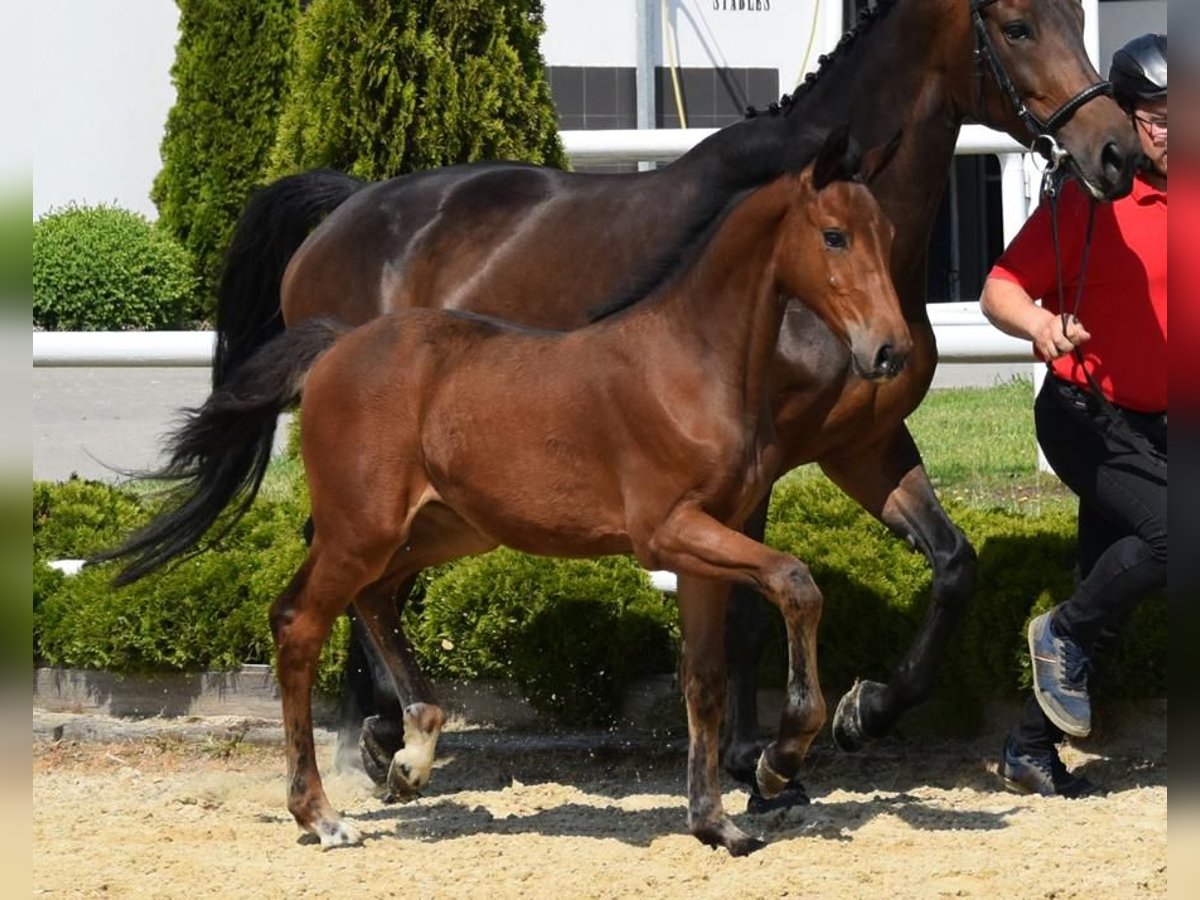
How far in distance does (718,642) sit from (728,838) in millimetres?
505

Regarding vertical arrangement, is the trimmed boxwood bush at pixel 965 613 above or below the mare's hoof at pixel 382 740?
above

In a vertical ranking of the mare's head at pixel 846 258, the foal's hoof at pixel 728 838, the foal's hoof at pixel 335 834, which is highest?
the mare's head at pixel 846 258

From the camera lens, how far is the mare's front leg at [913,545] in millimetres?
5566

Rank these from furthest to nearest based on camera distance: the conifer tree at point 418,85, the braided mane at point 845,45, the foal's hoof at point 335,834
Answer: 1. the conifer tree at point 418,85
2. the braided mane at point 845,45
3. the foal's hoof at point 335,834

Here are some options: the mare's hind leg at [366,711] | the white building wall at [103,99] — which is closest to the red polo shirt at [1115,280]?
the mare's hind leg at [366,711]

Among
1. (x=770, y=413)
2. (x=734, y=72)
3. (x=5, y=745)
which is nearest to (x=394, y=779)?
(x=770, y=413)

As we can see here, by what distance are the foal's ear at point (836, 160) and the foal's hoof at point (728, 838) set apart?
163cm

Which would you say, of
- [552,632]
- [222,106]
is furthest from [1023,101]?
[222,106]

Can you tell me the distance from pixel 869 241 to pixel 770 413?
24.1 inches

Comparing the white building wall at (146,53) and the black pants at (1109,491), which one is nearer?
the black pants at (1109,491)

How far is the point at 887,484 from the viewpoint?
571 cm

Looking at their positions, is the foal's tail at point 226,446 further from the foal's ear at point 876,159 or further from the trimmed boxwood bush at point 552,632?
the foal's ear at point 876,159

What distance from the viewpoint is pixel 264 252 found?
22.9ft

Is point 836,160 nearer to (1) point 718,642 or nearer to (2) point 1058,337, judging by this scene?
(2) point 1058,337
